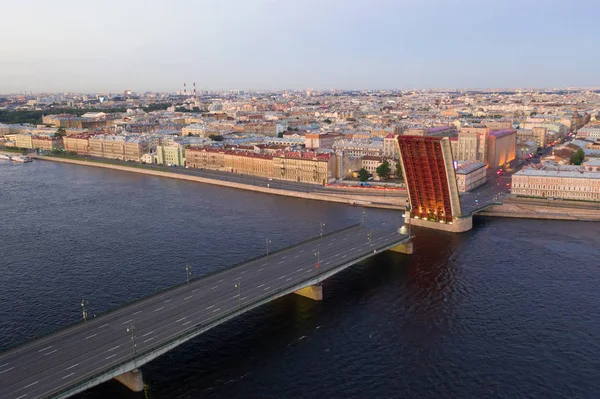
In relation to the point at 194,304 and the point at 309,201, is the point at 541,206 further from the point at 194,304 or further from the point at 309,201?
the point at 194,304

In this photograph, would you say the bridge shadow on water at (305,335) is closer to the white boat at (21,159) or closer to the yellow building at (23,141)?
the white boat at (21,159)

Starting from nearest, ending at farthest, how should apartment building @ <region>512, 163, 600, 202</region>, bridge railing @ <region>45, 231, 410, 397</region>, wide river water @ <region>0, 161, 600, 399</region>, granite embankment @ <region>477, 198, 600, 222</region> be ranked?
bridge railing @ <region>45, 231, 410, 397</region>, wide river water @ <region>0, 161, 600, 399</region>, granite embankment @ <region>477, 198, 600, 222</region>, apartment building @ <region>512, 163, 600, 202</region>

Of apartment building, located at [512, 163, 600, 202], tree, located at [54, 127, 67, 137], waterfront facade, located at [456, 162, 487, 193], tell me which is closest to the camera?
apartment building, located at [512, 163, 600, 202]

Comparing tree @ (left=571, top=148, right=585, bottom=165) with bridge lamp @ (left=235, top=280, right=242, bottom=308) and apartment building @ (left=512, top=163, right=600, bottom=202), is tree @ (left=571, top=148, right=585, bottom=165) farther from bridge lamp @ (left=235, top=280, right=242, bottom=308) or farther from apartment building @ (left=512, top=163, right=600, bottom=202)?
bridge lamp @ (left=235, top=280, right=242, bottom=308)

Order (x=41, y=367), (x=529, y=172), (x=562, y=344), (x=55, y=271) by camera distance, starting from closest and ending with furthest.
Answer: (x=41, y=367), (x=562, y=344), (x=55, y=271), (x=529, y=172)

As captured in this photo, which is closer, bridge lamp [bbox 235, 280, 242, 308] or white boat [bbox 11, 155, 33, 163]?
bridge lamp [bbox 235, 280, 242, 308]

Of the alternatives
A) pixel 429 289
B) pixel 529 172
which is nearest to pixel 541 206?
pixel 529 172

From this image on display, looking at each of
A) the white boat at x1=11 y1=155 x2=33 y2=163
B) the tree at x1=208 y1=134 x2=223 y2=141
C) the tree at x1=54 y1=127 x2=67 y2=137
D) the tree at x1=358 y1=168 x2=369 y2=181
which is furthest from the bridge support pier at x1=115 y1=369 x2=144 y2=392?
the tree at x1=54 y1=127 x2=67 y2=137
